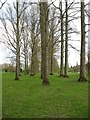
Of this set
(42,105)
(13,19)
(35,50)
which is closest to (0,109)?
(42,105)

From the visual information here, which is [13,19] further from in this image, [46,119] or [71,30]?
[46,119]

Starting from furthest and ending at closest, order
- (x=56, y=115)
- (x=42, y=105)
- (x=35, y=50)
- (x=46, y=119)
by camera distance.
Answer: (x=35, y=50) < (x=42, y=105) < (x=56, y=115) < (x=46, y=119)

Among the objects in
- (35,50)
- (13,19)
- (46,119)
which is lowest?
(46,119)

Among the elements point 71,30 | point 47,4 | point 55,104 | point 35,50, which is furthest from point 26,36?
point 55,104

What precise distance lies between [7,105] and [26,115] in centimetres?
186

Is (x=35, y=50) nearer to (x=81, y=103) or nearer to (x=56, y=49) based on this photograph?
(x=56, y=49)

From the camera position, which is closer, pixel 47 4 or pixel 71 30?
pixel 47 4

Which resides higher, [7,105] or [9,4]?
[9,4]

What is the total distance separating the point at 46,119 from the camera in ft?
24.7

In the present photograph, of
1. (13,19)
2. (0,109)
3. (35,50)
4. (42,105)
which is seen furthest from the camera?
(35,50)

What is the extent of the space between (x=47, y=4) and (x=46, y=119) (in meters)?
12.9

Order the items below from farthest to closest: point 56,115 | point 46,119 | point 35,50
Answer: point 35,50
point 56,115
point 46,119

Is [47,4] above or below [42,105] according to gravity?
above

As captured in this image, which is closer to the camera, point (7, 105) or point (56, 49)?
point (7, 105)
